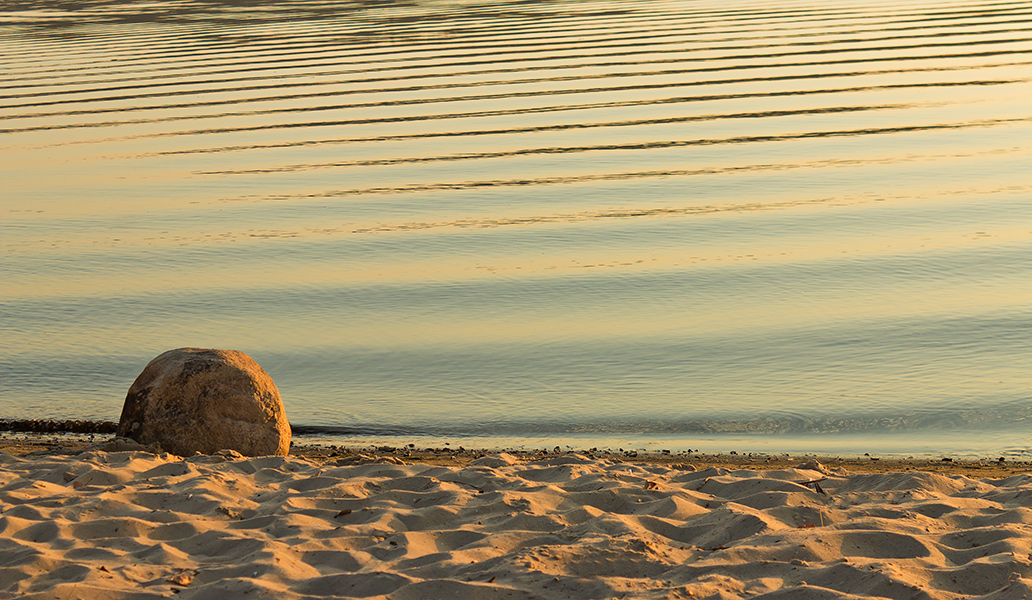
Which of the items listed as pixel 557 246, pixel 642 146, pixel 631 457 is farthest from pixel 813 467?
pixel 642 146

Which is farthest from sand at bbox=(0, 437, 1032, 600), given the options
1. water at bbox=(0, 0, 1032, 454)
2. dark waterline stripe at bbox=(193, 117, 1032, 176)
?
dark waterline stripe at bbox=(193, 117, 1032, 176)

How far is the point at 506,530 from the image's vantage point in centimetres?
597

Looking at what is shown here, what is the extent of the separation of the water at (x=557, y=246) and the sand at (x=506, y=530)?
1411 millimetres

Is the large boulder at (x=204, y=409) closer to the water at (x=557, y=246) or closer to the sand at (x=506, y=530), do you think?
the sand at (x=506, y=530)

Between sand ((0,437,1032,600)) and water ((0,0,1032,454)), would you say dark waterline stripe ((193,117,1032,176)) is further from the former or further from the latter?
sand ((0,437,1032,600))

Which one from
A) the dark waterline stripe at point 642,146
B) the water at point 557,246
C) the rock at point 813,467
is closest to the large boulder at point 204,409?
the water at point 557,246

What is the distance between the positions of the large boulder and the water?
927 mm

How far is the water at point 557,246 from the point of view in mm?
9031

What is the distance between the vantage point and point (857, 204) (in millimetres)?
14219

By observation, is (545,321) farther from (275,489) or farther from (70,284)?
(70,284)

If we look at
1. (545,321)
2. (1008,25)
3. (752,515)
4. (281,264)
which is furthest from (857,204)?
(1008,25)

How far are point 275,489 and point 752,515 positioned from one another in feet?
9.12

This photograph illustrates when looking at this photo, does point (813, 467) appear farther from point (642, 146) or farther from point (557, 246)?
point (642, 146)

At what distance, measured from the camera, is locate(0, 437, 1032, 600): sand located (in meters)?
5.22
